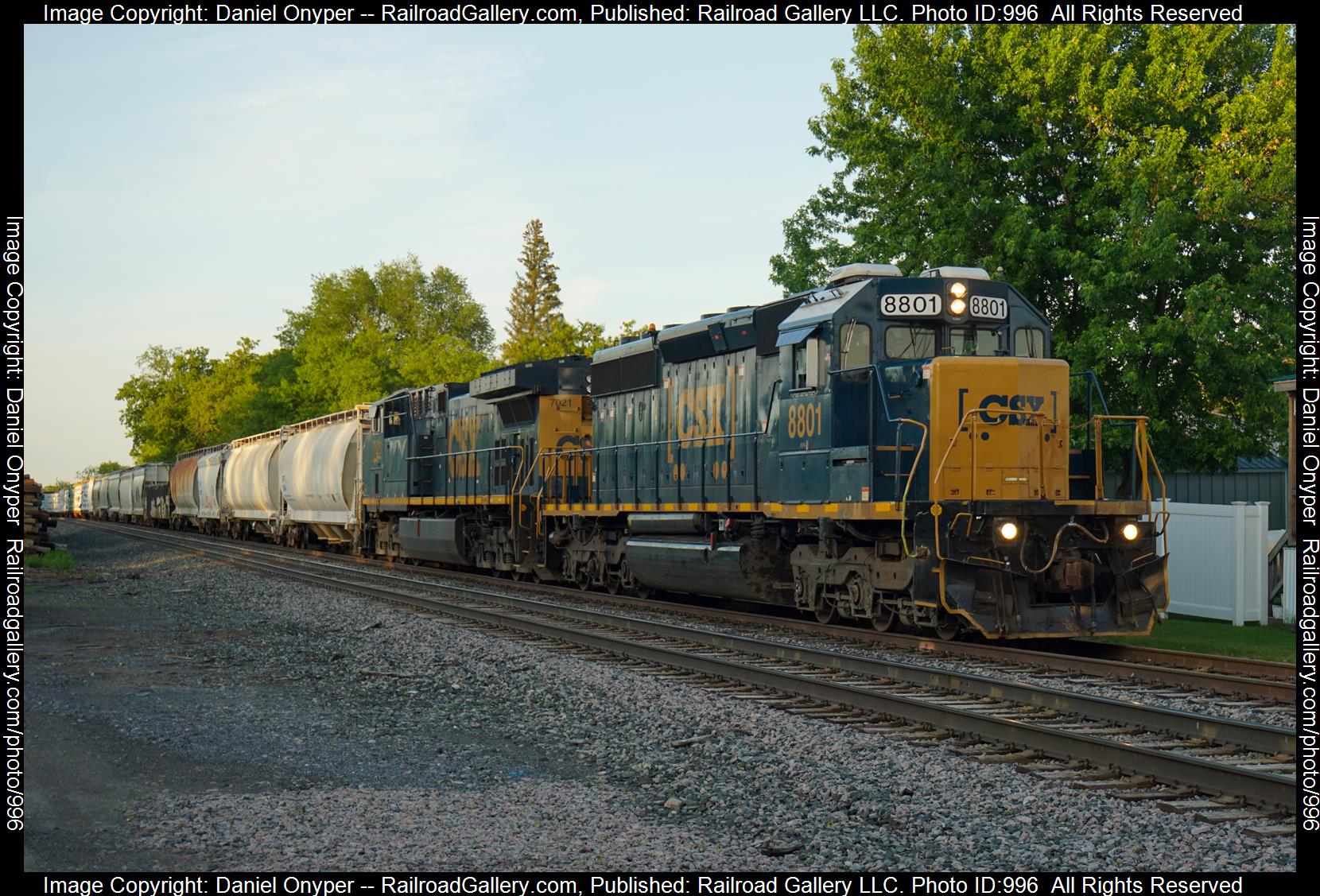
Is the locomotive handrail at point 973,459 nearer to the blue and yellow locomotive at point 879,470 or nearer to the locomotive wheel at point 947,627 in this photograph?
the blue and yellow locomotive at point 879,470

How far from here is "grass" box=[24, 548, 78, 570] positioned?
2352 cm

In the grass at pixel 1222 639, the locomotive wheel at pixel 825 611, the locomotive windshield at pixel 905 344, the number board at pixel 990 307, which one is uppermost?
the number board at pixel 990 307

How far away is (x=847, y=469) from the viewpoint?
12266 mm

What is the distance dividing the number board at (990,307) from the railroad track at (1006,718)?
161 inches

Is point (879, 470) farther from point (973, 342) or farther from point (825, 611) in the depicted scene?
point (825, 611)

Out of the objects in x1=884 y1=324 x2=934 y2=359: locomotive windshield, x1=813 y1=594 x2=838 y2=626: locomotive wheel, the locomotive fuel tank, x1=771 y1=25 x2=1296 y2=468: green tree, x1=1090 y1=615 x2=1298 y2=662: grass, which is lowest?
x1=1090 y1=615 x2=1298 y2=662: grass

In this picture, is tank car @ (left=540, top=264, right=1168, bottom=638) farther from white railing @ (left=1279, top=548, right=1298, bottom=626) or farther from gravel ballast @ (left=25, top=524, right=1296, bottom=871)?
gravel ballast @ (left=25, top=524, right=1296, bottom=871)

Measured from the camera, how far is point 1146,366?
1947cm

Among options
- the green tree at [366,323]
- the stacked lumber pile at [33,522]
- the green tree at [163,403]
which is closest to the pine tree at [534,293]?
the green tree at [366,323]

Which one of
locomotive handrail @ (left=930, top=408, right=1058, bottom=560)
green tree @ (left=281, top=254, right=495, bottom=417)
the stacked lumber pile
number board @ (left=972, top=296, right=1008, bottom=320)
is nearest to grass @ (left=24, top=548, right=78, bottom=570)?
the stacked lumber pile

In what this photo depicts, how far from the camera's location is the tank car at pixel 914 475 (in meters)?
11.2

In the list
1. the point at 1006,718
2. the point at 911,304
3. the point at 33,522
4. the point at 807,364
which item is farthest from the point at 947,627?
the point at 33,522

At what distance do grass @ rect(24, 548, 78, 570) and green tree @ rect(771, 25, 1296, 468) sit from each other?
17.0 meters
